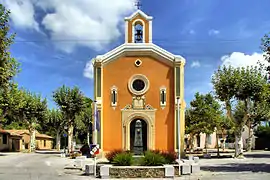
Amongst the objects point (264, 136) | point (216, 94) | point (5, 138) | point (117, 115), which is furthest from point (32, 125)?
point (264, 136)

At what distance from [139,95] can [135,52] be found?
11.8 ft

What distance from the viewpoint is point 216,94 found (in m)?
33.9

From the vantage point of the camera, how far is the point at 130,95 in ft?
108

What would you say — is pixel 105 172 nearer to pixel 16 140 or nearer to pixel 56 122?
pixel 16 140

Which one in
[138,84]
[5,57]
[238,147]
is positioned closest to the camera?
[5,57]

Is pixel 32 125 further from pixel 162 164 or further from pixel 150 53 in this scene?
pixel 162 164

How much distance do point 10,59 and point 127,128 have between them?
16.6 metres

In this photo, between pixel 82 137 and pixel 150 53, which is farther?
pixel 82 137

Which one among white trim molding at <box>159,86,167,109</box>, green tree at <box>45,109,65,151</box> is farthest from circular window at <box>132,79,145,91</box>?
green tree at <box>45,109,65,151</box>

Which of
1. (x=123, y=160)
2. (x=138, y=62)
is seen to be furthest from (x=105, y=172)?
(x=138, y=62)

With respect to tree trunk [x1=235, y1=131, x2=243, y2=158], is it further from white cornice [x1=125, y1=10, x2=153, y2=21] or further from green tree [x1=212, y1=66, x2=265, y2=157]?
white cornice [x1=125, y1=10, x2=153, y2=21]

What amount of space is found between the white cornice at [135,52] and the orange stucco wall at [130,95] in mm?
446

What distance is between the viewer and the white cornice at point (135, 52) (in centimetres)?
3319

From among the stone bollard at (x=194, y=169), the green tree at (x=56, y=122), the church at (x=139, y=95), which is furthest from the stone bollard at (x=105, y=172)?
the green tree at (x=56, y=122)
